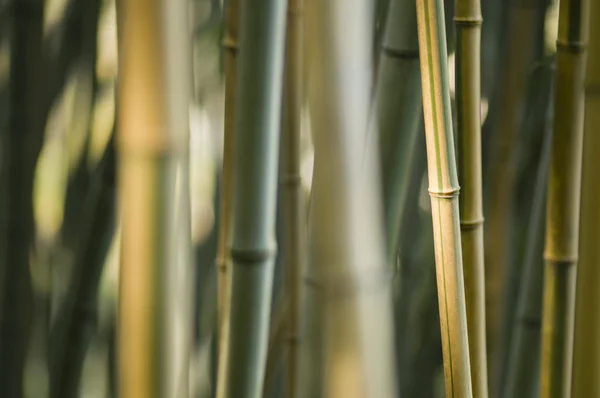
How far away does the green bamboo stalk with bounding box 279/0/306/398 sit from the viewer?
751 millimetres

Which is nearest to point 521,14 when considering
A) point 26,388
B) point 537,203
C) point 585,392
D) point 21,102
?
point 537,203

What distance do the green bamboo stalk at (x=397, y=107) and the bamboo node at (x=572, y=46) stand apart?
0.11 m

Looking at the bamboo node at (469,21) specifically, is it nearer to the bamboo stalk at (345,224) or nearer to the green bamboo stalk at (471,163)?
the green bamboo stalk at (471,163)

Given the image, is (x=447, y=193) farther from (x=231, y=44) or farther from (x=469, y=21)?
(x=231, y=44)

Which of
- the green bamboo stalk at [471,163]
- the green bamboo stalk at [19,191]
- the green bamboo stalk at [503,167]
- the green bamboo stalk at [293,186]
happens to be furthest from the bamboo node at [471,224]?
the green bamboo stalk at [19,191]

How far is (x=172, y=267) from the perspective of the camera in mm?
332

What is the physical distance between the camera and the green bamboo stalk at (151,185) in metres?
0.31

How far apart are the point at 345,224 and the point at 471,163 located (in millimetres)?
205

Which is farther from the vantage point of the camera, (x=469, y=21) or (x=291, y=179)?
(x=291, y=179)

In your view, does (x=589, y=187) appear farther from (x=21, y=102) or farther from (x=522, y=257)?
(x=21, y=102)

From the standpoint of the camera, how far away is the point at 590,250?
50 cm

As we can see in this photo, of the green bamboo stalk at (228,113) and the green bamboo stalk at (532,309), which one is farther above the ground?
the green bamboo stalk at (228,113)

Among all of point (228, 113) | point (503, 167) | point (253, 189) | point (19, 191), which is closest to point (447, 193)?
point (253, 189)

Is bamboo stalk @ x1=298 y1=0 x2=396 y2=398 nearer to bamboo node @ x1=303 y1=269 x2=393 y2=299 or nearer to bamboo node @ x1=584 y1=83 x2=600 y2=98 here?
bamboo node @ x1=303 y1=269 x2=393 y2=299
